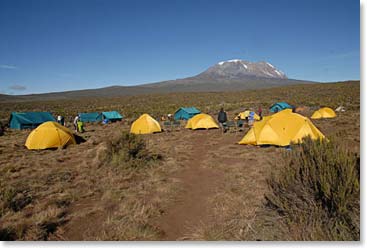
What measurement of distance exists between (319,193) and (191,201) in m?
2.23

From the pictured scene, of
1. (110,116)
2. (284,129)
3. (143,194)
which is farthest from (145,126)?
(143,194)

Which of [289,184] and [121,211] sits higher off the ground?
[289,184]

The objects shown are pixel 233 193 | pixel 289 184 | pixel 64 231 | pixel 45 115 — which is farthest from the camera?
pixel 45 115

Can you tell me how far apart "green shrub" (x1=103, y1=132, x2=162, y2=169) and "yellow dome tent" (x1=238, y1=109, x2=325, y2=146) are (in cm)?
409

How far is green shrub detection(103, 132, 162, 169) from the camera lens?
24.2 ft

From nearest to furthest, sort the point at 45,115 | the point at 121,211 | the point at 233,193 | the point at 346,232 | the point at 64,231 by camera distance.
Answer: the point at 346,232
the point at 64,231
the point at 121,211
the point at 233,193
the point at 45,115

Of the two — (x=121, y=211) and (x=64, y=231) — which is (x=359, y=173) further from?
(x=64, y=231)

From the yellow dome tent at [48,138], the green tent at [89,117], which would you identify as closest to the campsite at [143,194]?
the yellow dome tent at [48,138]

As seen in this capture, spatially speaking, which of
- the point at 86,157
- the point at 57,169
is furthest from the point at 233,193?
the point at 86,157

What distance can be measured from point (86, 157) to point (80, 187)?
11.1ft

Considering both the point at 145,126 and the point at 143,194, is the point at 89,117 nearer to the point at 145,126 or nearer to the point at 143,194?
the point at 145,126

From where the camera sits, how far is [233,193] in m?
5.11

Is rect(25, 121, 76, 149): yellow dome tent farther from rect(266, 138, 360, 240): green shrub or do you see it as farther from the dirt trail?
rect(266, 138, 360, 240): green shrub

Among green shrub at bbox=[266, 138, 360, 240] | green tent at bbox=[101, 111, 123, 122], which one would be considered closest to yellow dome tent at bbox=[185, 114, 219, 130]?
green tent at bbox=[101, 111, 123, 122]
